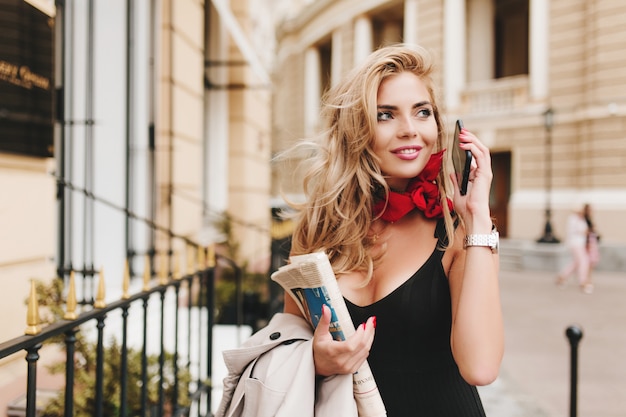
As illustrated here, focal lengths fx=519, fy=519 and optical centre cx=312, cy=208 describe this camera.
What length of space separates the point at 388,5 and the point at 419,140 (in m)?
21.2

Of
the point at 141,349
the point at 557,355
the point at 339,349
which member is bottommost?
the point at 557,355

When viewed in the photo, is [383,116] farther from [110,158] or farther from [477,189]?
[110,158]

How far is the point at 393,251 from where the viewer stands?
5.65ft

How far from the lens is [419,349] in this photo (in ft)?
5.31

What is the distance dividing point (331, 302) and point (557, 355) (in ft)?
18.7

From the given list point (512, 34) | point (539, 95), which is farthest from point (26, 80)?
point (512, 34)

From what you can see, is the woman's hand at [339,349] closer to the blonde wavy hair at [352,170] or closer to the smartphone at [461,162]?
the blonde wavy hair at [352,170]

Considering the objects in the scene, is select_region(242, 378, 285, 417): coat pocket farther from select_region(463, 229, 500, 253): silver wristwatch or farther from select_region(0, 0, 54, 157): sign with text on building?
select_region(0, 0, 54, 157): sign with text on building

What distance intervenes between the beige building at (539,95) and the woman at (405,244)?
31.1 ft

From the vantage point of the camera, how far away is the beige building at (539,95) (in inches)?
572

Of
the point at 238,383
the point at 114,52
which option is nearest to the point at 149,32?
the point at 114,52

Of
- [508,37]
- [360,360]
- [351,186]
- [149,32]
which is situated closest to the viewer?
[360,360]

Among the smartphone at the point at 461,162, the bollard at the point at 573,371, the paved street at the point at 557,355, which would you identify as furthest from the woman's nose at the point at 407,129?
the paved street at the point at 557,355

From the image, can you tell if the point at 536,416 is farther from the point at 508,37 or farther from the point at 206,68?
the point at 508,37
